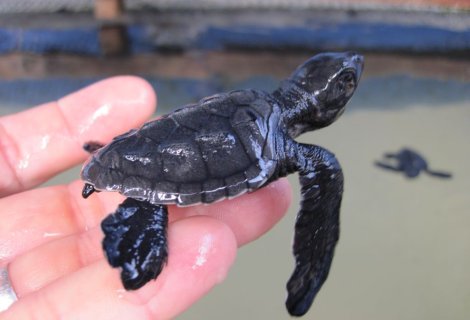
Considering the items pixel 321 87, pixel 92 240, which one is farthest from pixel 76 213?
pixel 321 87

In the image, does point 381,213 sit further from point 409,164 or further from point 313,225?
point 313,225

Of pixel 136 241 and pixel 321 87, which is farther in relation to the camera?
pixel 321 87

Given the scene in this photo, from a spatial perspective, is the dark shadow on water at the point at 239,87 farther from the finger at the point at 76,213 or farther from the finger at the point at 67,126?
the finger at the point at 76,213

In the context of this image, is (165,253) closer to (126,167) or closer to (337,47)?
(126,167)

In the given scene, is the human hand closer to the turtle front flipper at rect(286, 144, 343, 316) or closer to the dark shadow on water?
the turtle front flipper at rect(286, 144, 343, 316)

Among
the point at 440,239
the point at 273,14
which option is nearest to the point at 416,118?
the point at 440,239

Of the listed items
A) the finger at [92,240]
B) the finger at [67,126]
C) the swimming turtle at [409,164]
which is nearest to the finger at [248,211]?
the finger at [92,240]
